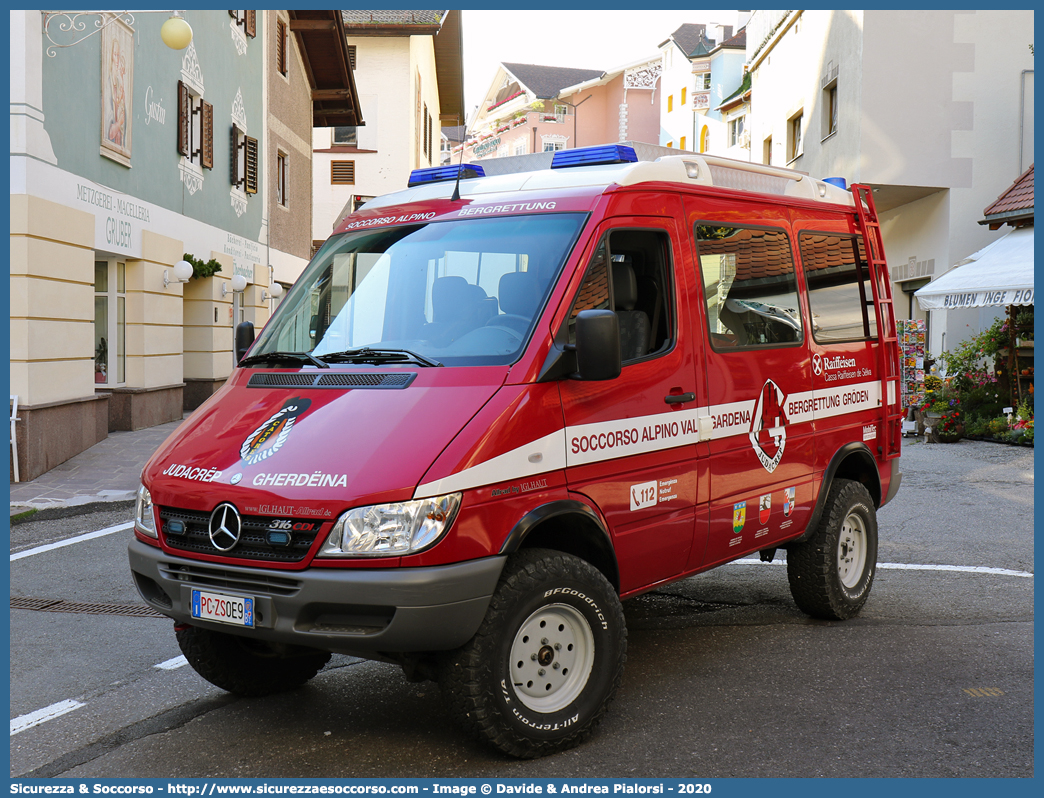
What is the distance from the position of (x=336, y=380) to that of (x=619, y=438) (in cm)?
123

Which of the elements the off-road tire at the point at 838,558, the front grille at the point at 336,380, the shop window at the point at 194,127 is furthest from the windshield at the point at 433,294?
the shop window at the point at 194,127

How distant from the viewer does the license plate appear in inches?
154

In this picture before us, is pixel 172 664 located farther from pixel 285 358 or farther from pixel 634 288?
Answer: pixel 634 288

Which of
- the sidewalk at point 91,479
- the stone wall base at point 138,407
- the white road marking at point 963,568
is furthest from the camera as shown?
the stone wall base at point 138,407

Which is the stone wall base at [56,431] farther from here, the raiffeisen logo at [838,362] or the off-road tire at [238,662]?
the raiffeisen logo at [838,362]

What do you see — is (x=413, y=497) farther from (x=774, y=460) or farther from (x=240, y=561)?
(x=774, y=460)

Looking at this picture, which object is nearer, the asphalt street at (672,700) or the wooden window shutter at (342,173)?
the asphalt street at (672,700)

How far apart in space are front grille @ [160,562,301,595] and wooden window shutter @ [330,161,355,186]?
39.2 m

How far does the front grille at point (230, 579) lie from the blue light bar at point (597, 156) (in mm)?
2462

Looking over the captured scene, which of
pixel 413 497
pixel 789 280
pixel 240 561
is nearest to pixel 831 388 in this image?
pixel 789 280

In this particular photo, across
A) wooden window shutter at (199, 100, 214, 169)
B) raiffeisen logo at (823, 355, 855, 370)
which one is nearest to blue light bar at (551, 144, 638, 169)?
raiffeisen logo at (823, 355, 855, 370)

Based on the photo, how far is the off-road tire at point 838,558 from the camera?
6086mm

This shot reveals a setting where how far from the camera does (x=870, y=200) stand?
704 cm

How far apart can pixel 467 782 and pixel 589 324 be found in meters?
1.79
